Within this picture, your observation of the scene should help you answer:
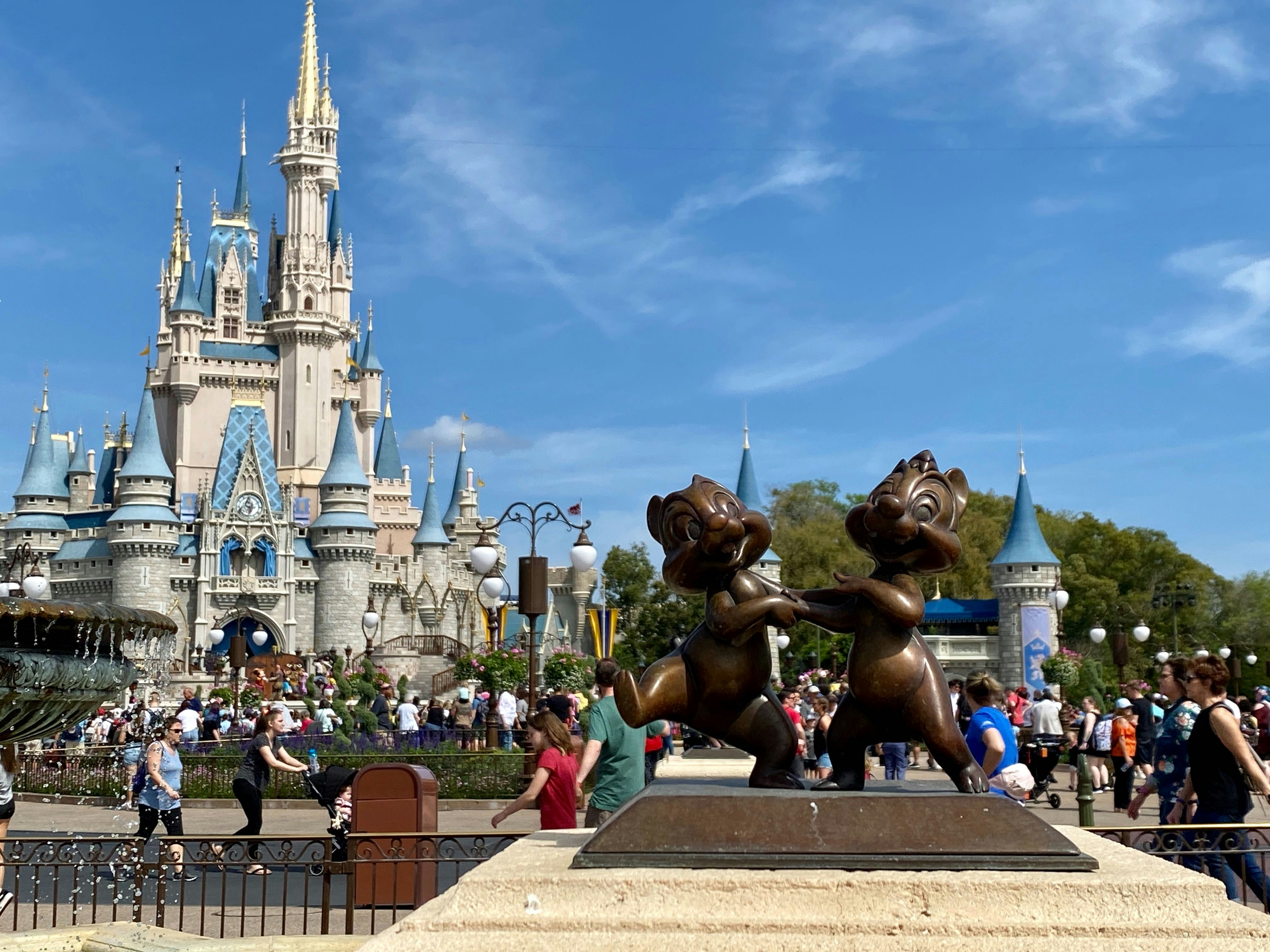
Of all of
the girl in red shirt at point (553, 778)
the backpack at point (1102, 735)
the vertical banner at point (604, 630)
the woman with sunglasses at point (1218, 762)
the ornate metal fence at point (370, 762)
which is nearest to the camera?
the woman with sunglasses at point (1218, 762)

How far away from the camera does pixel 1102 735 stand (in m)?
16.8

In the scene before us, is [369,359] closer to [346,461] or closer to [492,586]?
[346,461]

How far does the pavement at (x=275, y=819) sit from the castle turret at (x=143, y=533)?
133ft

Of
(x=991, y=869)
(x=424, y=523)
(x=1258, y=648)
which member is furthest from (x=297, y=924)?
(x=424, y=523)

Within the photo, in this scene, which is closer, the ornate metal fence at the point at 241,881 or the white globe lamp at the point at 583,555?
the ornate metal fence at the point at 241,881

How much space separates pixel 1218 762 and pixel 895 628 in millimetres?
3730

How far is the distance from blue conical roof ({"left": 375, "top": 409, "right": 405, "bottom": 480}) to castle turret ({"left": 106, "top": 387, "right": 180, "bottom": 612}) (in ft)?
52.7

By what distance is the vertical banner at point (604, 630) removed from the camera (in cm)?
5769

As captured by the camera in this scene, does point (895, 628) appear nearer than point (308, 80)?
Yes

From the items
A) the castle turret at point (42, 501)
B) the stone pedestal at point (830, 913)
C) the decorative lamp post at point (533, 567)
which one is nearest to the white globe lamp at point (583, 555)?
the decorative lamp post at point (533, 567)

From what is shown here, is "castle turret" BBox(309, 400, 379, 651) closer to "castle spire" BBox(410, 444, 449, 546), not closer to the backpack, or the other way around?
"castle spire" BBox(410, 444, 449, 546)

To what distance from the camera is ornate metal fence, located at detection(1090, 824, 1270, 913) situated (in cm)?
569

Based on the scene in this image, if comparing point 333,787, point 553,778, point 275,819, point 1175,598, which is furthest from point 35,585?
point 1175,598

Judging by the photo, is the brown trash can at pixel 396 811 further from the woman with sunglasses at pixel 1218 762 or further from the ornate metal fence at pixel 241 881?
the woman with sunglasses at pixel 1218 762
